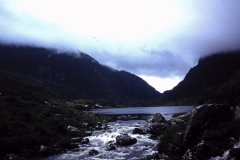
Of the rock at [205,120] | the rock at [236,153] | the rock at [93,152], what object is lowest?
the rock at [93,152]

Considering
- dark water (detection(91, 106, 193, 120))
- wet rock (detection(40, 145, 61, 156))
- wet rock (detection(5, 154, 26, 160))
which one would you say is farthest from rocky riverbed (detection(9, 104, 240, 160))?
dark water (detection(91, 106, 193, 120))

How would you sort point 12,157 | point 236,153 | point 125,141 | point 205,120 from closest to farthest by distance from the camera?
point 236,153 → point 205,120 → point 12,157 → point 125,141

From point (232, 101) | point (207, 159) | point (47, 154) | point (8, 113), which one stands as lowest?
point (47, 154)

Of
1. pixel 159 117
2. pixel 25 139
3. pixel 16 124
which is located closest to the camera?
pixel 25 139

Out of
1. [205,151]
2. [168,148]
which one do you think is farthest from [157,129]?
[205,151]

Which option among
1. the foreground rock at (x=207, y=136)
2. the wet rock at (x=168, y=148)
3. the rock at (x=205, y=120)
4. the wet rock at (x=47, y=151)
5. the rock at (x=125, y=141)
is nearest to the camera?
→ the foreground rock at (x=207, y=136)

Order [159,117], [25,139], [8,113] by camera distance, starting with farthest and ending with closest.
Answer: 1. [159,117]
2. [8,113]
3. [25,139]

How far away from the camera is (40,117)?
135 ft

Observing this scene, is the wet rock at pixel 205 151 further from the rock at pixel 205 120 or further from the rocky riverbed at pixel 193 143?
the rock at pixel 205 120

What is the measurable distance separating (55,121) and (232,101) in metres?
32.0

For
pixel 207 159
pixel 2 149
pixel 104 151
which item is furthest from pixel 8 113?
pixel 207 159

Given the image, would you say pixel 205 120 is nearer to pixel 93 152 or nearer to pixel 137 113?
pixel 93 152

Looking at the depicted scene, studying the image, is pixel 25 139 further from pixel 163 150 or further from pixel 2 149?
pixel 163 150

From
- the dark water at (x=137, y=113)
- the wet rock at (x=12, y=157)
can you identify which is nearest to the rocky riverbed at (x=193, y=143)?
the wet rock at (x=12, y=157)
